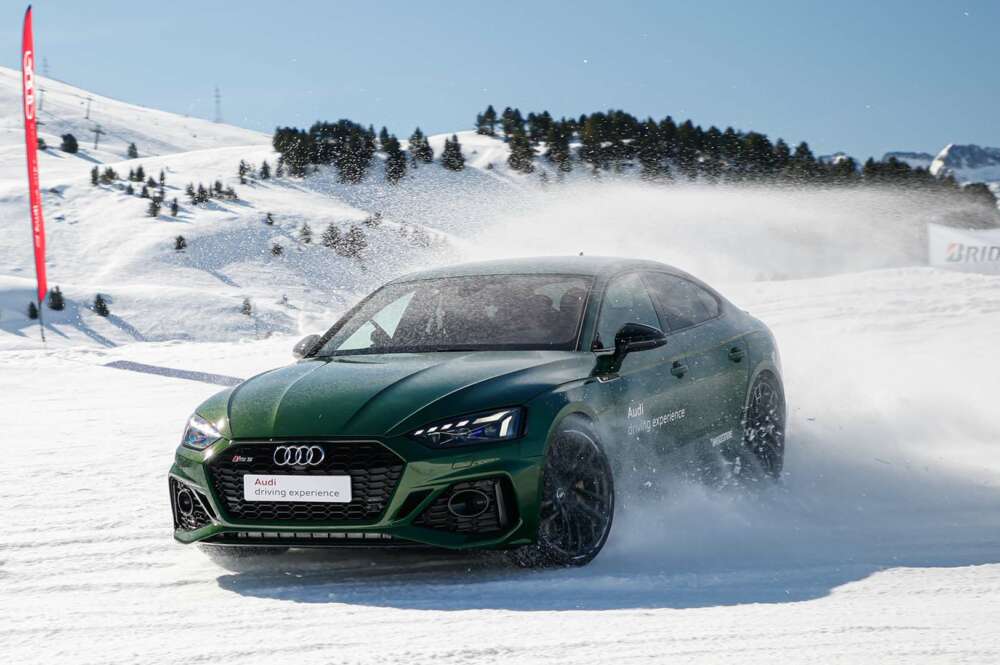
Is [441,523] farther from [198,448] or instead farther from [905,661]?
[905,661]

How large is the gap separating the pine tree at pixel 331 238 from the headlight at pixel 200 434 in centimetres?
5913

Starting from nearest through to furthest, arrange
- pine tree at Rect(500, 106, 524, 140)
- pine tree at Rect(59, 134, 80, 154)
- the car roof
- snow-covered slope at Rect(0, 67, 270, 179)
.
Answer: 1. the car roof
2. pine tree at Rect(59, 134, 80, 154)
3. snow-covered slope at Rect(0, 67, 270, 179)
4. pine tree at Rect(500, 106, 524, 140)

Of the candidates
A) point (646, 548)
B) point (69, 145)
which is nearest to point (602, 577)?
point (646, 548)

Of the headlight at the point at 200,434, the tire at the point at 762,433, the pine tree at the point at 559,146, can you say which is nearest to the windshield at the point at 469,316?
the headlight at the point at 200,434

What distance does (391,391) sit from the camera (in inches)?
201

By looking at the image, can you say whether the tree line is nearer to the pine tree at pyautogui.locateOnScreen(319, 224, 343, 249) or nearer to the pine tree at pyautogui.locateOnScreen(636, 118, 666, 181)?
the pine tree at pyautogui.locateOnScreen(636, 118, 666, 181)

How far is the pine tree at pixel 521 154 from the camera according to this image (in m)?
92.0

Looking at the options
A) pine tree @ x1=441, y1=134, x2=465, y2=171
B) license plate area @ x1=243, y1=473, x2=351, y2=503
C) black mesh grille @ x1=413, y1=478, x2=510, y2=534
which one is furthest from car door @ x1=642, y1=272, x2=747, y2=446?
pine tree @ x1=441, y1=134, x2=465, y2=171

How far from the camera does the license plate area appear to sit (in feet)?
15.9

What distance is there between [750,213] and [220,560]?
53805 mm

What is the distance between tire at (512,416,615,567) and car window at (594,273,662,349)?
2.29 ft

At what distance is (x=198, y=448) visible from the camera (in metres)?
5.28

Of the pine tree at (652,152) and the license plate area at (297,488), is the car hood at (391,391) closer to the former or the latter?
the license plate area at (297,488)

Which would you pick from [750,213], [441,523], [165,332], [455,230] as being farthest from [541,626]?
[455,230]
